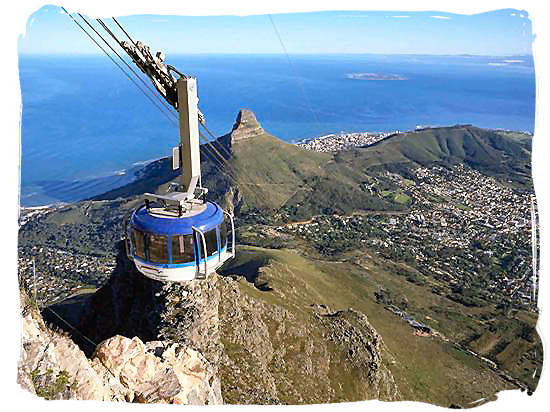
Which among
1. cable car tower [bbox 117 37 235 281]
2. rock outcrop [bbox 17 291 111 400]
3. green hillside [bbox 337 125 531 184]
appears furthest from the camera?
green hillside [bbox 337 125 531 184]

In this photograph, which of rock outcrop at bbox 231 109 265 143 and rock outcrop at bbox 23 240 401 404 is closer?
rock outcrop at bbox 23 240 401 404

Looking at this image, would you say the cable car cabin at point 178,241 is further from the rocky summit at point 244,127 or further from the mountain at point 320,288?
the rocky summit at point 244,127

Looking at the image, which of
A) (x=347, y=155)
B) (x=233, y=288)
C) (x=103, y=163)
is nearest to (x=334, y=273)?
(x=233, y=288)

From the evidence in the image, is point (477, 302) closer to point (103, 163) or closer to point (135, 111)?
point (103, 163)

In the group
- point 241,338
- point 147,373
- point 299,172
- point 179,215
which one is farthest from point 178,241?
point 299,172

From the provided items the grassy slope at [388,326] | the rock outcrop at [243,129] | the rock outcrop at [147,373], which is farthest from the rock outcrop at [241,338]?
the rock outcrop at [243,129]


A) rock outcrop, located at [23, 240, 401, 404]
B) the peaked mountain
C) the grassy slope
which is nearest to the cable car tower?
rock outcrop, located at [23, 240, 401, 404]

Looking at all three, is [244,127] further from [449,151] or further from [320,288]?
[320,288]

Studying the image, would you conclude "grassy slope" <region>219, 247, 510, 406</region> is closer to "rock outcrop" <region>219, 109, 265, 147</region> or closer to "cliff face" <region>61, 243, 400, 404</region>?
"cliff face" <region>61, 243, 400, 404</region>
